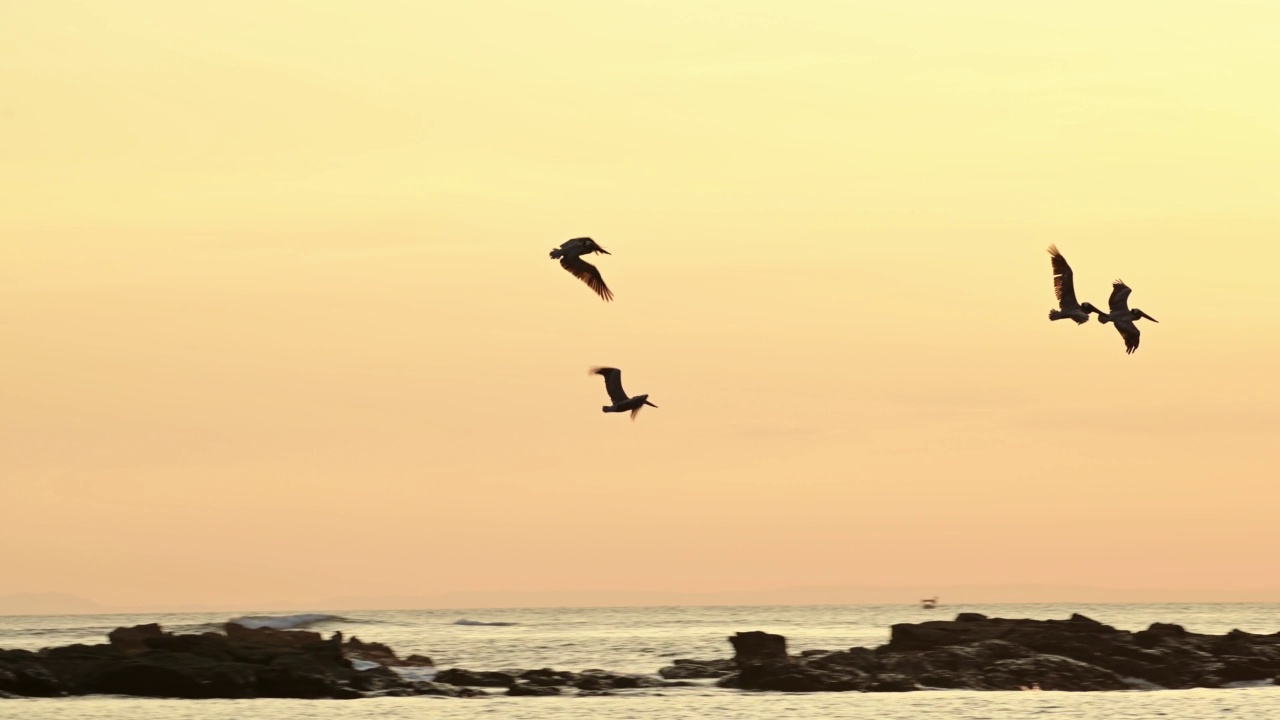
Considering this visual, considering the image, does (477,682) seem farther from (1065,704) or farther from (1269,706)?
(1269,706)

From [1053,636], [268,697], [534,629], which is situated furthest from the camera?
[534,629]

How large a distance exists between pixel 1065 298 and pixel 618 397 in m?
10.8

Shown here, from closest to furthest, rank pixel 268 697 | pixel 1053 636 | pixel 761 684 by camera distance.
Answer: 1. pixel 268 697
2. pixel 761 684
3. pixel 1053 636

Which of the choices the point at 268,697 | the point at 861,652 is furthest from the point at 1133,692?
the point at 268,697

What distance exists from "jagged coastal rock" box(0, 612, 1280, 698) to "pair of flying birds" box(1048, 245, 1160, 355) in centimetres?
2157

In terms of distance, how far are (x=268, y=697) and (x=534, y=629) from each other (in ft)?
346

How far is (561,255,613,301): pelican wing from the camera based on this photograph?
42656 mm

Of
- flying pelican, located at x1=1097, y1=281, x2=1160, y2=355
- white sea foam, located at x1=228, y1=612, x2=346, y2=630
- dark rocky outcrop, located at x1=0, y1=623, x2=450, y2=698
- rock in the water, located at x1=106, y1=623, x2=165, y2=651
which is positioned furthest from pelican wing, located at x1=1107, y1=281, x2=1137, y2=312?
white sea foam, located at x1=228, y1=612, x2=346, y2=630

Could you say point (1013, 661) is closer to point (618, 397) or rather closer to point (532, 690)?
point (532, 690)

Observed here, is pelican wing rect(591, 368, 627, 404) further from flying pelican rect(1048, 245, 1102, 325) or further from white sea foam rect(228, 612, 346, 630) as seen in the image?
white sea foam rect(228, 612, 346, 630)

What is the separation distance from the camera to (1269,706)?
61844mm

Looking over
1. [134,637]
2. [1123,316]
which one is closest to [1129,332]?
[1123,316]

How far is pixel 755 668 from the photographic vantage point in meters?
70.2

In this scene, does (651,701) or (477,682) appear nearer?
(651,701)
